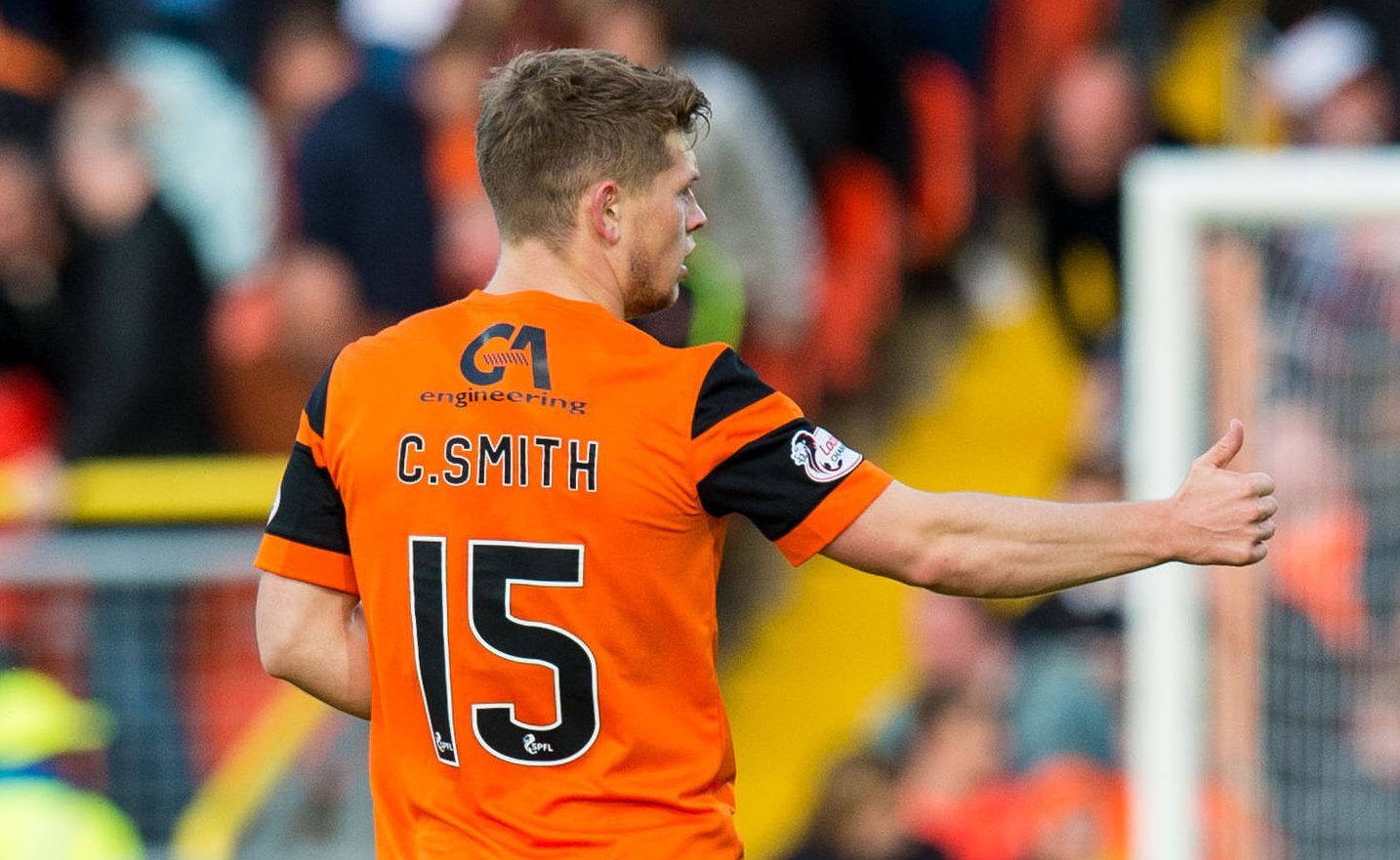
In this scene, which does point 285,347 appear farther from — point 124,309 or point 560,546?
point 560,546

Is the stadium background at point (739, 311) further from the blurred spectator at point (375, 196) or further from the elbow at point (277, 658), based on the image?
the elbow at point (277, 658)

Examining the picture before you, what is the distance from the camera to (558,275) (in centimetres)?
278

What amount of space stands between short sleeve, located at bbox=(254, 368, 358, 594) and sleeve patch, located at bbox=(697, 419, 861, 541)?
52cm

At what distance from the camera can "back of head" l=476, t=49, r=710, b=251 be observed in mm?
2730

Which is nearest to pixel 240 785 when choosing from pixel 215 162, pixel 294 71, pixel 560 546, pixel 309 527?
pixel 215 162

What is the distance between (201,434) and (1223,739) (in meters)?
3.18

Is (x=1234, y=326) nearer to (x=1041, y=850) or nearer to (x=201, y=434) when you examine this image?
(x=1041, y=850)

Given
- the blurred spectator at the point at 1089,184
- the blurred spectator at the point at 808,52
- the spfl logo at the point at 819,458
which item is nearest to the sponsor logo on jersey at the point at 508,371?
the spfl logo at the point at 819,458

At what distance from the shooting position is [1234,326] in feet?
19.1

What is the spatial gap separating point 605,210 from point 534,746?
2.22 feet

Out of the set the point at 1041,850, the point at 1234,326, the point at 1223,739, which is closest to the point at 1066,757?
the point at 1041,850

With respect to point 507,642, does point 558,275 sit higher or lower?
higher

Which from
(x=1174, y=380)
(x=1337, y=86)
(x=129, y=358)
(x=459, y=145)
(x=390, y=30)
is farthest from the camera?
(x=390, y=30)

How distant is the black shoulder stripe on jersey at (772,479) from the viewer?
265cm
